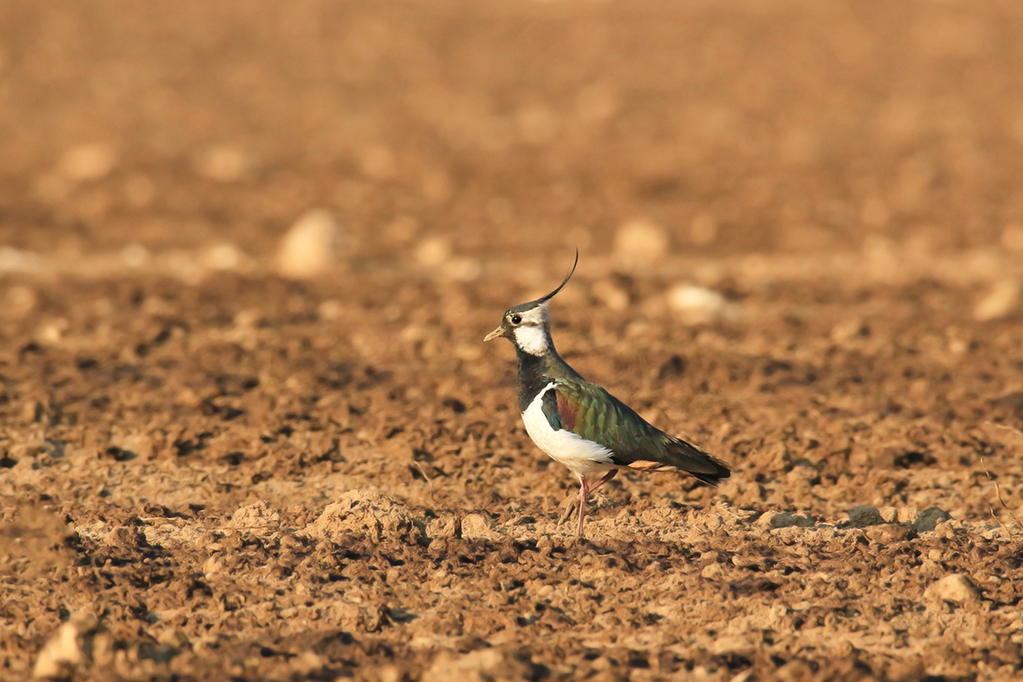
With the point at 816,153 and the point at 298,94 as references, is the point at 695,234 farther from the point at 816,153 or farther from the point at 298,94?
the point at 298,94

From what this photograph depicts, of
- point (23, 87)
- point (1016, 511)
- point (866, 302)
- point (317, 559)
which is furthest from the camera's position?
point (23, 87)

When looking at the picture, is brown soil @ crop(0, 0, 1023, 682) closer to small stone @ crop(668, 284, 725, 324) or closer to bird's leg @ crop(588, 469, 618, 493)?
small stone @ crop(668, 284, 725, 324)

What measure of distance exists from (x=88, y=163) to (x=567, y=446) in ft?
35.8

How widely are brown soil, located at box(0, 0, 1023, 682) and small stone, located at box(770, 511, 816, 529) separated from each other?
0.03 metres

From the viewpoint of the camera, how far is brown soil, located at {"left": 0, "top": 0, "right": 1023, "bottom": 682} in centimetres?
458

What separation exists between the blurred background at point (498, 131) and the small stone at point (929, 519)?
6031 mm

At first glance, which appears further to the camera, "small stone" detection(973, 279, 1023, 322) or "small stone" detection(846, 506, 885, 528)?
"small stone" detection(973, 279, 1023, 322)

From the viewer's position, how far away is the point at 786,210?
1372 cm

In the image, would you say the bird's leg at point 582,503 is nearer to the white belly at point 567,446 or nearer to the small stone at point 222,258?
the white belly at point 567,446

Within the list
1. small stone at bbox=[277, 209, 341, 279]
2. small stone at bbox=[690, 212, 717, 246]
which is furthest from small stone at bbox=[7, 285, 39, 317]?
small stone at bbox=[690, 212, 717, 246]

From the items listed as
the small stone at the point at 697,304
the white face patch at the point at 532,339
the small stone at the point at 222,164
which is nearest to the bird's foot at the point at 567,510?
the white face patch at the point at 532,339

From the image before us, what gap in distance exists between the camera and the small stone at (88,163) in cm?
1451

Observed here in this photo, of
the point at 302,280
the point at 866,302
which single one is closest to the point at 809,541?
the point at 866,302

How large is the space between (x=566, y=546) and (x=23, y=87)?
14.4 meters
